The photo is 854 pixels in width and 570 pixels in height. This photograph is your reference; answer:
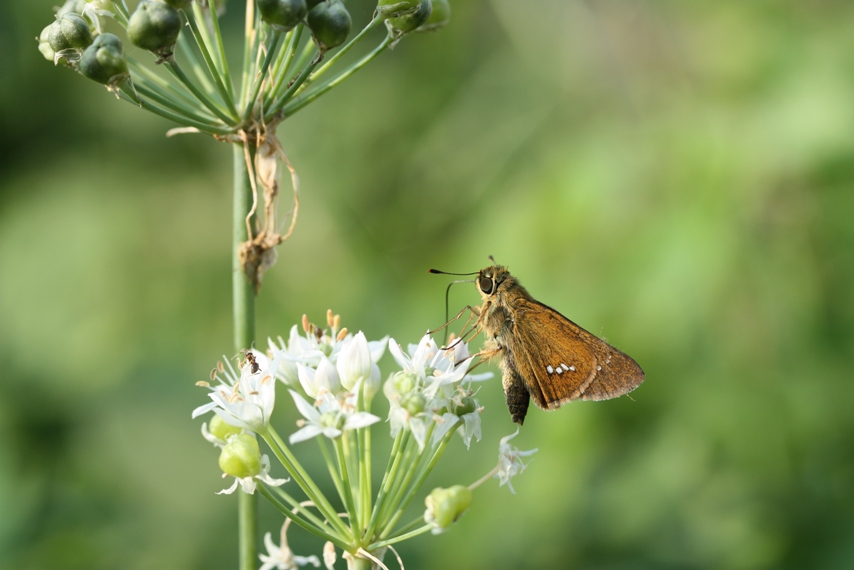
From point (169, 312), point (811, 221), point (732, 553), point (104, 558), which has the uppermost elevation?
point (169, 312)

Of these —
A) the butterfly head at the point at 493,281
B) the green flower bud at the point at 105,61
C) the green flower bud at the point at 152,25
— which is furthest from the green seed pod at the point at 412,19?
the butterfly head at the point at 493,281

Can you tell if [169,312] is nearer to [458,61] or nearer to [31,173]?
[31,173]

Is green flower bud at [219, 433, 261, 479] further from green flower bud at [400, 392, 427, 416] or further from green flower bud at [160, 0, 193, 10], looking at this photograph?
green flower bud at [160, 0, 193, 10]

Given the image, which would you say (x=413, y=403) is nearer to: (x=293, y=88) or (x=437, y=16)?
(x=293, y=88)

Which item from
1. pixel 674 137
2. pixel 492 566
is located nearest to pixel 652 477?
pixel 492 566

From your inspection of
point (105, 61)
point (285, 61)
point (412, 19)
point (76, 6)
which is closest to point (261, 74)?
point (285, 61)

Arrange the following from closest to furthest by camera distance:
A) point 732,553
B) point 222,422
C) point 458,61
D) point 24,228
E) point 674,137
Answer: point 222,422 → point 732,553 → point 674,137 → point 458,61 → point 24,228
